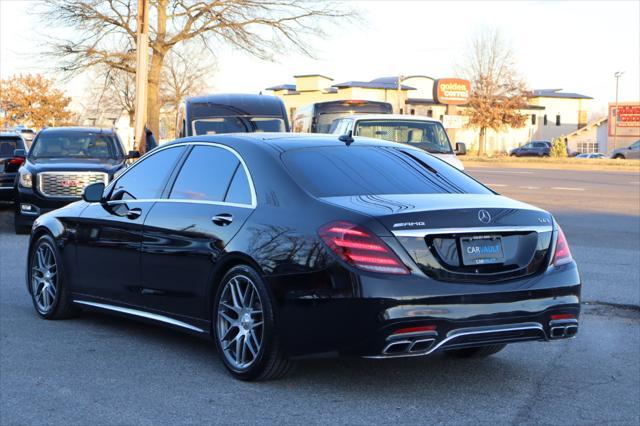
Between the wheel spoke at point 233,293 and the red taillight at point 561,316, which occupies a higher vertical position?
the wheel spoke at point 233,293

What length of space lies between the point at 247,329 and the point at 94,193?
235 centimetres

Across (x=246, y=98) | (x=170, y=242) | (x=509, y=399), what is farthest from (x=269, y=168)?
(x=246, y=98)

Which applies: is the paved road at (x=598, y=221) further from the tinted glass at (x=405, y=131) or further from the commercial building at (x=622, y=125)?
the commercial building at (x=622, y=125)

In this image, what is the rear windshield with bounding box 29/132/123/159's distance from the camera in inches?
683

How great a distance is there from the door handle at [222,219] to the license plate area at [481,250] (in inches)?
59.2

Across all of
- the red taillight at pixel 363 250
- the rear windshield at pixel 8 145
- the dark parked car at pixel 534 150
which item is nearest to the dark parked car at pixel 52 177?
the rear windshield at pixel 8 145

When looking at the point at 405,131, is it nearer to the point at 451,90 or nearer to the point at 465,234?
the point at 465,234

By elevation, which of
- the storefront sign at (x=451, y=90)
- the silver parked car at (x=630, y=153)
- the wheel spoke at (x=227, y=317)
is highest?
the storefront sign at (x=451, y=90)

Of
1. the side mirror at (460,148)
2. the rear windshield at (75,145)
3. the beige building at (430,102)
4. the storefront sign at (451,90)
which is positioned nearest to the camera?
the rear windshield at (75,145)

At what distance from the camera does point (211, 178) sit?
22.1 feet

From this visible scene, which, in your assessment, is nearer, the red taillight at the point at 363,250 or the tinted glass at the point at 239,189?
the red taillight at the point at 363,250

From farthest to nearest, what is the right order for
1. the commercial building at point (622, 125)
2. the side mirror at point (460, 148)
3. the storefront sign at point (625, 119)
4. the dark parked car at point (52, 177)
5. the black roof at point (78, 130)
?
the commercial building at point (622, 125), the storefront sign at point (625, 119), the side mirror at point (460, 148), the black roof at point (78, 130), the dark parked car at point (52, 177)

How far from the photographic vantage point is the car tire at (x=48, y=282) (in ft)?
26.5

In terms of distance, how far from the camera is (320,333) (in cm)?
559
